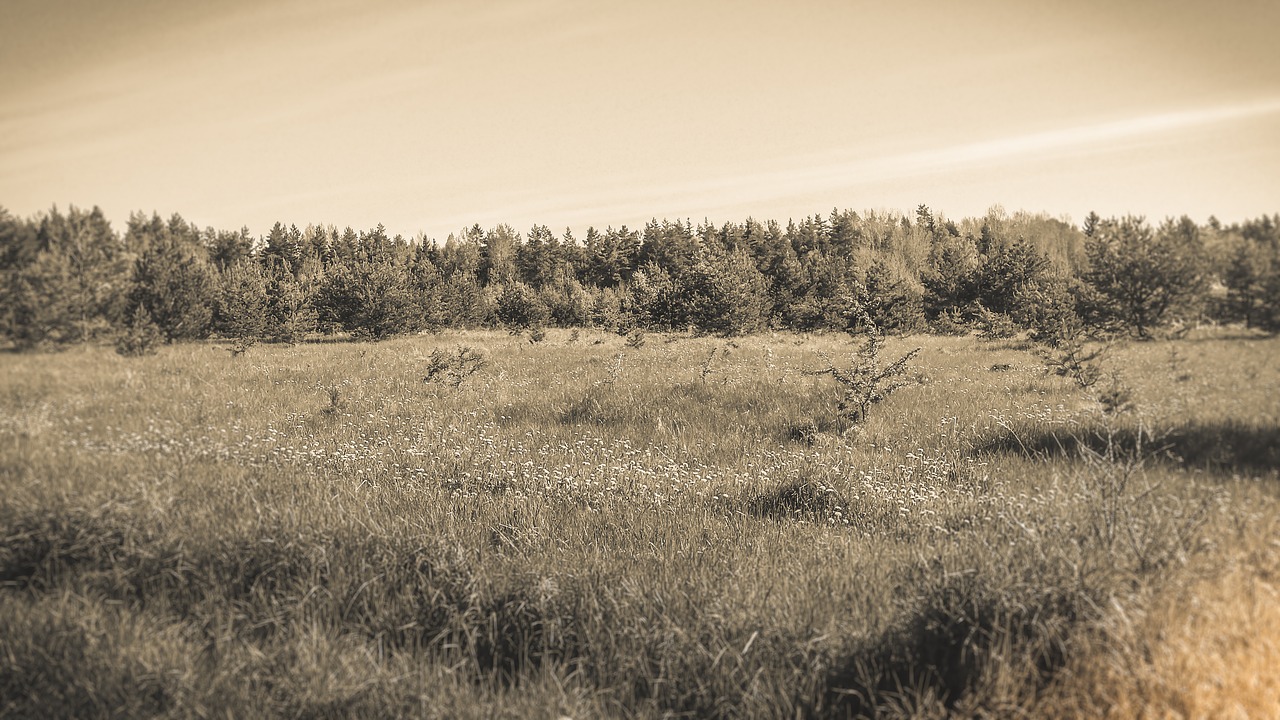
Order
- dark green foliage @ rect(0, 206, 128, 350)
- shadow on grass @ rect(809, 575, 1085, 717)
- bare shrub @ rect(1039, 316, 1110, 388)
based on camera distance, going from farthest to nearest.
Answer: bare shrub @ rect(1039, 316, 1110, 388)
dark green foliage @ rect(0, 206, 128, 350)
shadow on grass @ rect(809, 575, 1085, 717)

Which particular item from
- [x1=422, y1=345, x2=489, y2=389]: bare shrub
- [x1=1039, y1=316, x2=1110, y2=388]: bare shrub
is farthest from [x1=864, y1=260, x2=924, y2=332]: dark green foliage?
[x1=1039, y1=316, x2=1110, y2=388]: bare shrub

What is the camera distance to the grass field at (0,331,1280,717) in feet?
9.69

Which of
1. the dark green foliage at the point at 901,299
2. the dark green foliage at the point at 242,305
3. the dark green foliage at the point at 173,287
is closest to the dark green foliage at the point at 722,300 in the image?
the dark green foliage at the point at 901,299

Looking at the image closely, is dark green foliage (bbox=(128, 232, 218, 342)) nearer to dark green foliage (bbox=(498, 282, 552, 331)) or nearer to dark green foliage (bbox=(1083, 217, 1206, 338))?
dark green foliage (bbox=(1083, 217, 1206, 338))

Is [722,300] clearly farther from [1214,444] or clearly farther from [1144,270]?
[1214,444]

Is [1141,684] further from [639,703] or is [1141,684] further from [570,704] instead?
[570,704]

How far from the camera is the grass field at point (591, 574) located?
9.69 ft

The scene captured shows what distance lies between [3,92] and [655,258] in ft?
252

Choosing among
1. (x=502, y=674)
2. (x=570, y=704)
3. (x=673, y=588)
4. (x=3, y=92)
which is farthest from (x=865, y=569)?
(x=3, y=92)

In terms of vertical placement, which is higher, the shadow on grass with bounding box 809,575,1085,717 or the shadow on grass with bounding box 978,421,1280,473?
the shadow on grass with bounding box 978,421,1280,473

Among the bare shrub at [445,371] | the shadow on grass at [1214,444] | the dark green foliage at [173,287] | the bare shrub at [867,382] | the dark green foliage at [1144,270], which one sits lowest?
the bare shrub at [867,382]

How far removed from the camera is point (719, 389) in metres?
11.6

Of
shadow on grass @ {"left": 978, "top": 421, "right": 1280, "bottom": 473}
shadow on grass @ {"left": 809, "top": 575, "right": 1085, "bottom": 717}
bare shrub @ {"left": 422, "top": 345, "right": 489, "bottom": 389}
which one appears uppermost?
bare shrub @ {"left": 422, "top": 345, "right": 489, "bottom": 389}

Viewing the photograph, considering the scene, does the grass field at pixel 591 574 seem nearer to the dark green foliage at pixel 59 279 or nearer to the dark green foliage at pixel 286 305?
the dark green foliage at pixel 59 279
